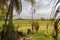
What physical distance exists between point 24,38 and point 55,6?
1679 cm

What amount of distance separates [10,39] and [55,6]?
46.9 feet

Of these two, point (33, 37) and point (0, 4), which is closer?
point (0, 4)

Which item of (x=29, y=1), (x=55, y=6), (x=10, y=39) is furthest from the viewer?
(x=29, y=1)


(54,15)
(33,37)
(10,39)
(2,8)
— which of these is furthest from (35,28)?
(54,15)

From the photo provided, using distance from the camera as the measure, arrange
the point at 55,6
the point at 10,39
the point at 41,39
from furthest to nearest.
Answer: the point at 41,39 → the point at 10,39 → the point at 55,6

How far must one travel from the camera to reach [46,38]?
18984 mm

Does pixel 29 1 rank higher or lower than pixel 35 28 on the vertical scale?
higher

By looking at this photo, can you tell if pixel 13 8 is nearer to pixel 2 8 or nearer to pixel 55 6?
Result: pixel 2 8

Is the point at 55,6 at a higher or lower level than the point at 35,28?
higher

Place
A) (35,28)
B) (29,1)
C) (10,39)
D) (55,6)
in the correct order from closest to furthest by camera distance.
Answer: (55,6)
(10,39)
(29,1)
(35,28)

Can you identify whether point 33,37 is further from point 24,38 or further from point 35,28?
point 35,28

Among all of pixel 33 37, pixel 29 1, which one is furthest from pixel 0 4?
pixel 33 37

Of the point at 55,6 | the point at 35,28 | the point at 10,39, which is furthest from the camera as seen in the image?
the point at 35,28

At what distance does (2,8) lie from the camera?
18.4m
